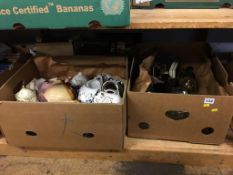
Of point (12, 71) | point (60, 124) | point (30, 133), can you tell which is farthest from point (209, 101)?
point (12, 71)

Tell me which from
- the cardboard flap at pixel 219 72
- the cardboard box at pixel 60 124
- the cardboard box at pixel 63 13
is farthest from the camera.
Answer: the cardboard flap at pixel 219 72

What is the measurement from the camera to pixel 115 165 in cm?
91

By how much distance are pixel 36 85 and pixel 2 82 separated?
0.12 meters

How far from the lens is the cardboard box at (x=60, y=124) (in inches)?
29.8

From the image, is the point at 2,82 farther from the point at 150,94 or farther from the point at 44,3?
the point at 150,94

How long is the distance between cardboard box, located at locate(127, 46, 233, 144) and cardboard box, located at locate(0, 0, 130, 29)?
26 centimetres

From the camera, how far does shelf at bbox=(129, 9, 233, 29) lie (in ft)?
2.33

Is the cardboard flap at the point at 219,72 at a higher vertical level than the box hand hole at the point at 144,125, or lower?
higher

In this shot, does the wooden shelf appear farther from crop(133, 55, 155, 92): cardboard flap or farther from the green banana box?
the green banana box

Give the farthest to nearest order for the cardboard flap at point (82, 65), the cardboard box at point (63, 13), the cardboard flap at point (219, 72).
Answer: the cardboard flap at point (82, 65)
the cardboard flap at point (219, 72)
the cardboard box at point (63, 13)

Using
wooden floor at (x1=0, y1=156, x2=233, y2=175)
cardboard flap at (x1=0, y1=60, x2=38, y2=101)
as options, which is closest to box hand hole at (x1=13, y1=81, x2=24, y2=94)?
cardboard flap at (x1=0, y1=60, x2=38, y2=101)

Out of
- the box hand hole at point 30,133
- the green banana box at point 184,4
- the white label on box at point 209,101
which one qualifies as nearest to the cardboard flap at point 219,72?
the white label on box at point 209,101

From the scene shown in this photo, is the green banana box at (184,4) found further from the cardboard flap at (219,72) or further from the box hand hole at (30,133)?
the box hand hole at (30,133)

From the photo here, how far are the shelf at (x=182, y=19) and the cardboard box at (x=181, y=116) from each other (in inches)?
8.4
